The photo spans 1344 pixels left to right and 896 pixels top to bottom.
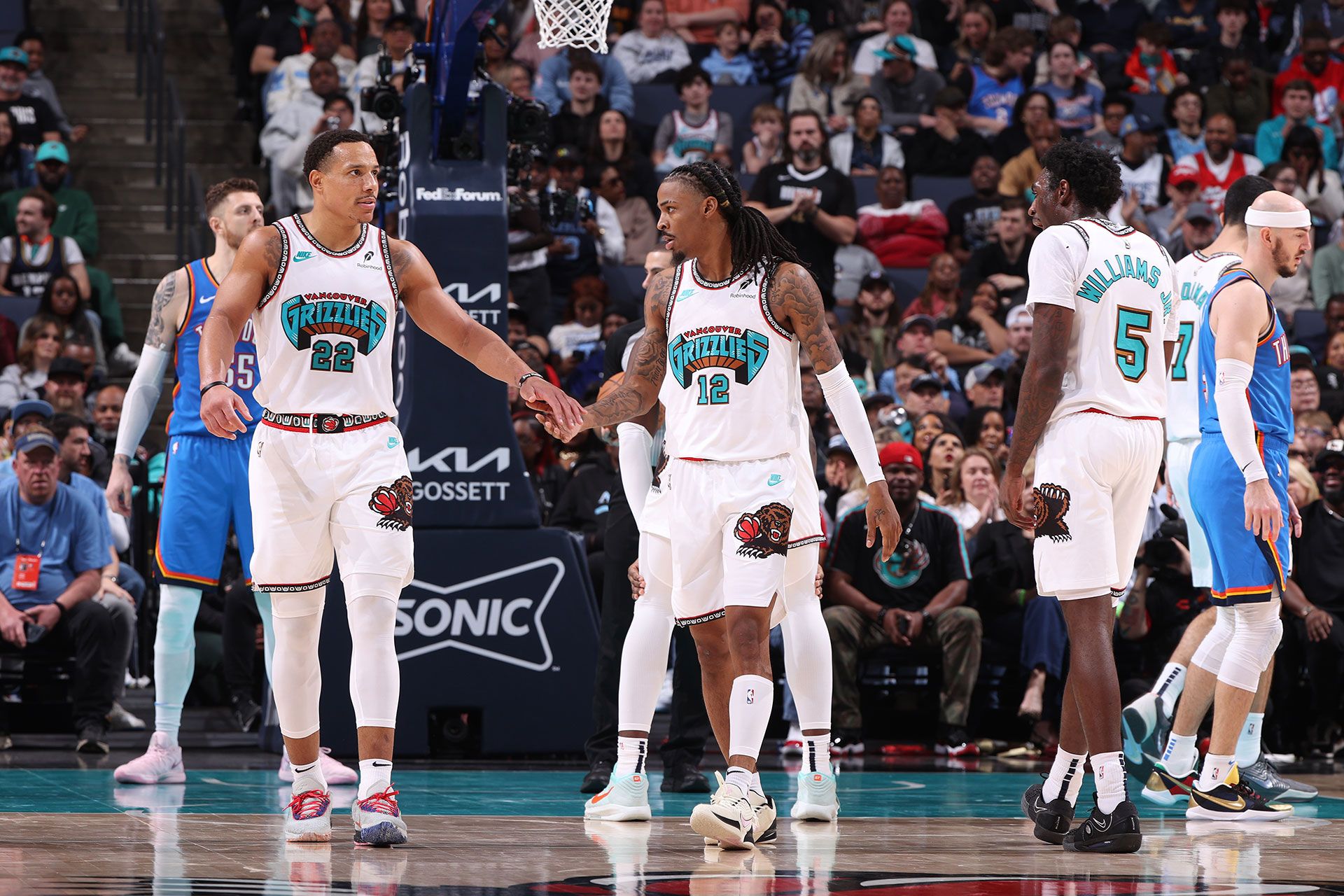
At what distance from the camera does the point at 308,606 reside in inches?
221

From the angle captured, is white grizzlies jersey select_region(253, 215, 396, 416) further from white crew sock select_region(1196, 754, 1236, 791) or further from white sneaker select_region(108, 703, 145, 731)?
white sneaker select_region(108, 703, 145, 731)

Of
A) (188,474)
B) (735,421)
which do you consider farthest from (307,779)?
(188,474)

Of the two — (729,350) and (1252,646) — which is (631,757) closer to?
(729,350)

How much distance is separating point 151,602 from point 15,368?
6.77 ft

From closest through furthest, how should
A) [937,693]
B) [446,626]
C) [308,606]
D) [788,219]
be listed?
[308,606] → [446,626] → [937,693] → [788,219]

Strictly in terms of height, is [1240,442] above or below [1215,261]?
below

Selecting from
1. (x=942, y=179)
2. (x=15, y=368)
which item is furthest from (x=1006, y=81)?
(x=15, y=368)

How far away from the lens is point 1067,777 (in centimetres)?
580

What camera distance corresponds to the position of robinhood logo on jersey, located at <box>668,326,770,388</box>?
5770 mm

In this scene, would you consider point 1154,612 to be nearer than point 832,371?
No

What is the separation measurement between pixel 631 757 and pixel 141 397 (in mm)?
2736

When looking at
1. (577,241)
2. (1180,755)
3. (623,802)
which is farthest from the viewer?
(577,241)

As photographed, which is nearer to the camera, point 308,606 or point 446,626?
point 308,606

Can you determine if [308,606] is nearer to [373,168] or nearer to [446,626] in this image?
[373,168]
